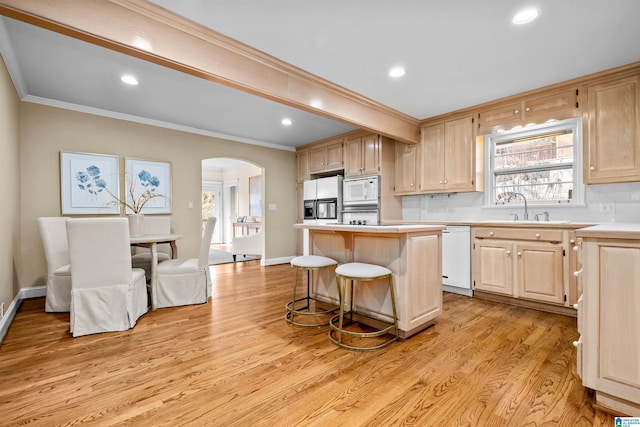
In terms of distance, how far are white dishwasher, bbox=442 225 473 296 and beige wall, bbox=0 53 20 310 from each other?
4.53 m

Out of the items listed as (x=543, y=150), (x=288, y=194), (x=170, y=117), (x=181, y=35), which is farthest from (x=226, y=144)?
(x=543, y=150)

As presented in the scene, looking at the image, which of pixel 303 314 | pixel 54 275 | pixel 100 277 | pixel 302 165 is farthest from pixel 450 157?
pixel 54 275

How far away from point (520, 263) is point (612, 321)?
185 centimetres

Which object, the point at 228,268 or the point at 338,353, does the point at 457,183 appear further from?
the point at 228,268

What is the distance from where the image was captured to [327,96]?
3.15 m

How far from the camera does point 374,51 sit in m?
2.52

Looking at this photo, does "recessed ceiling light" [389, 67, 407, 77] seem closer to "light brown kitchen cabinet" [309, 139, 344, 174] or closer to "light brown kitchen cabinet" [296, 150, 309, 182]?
"light brown kitchen cabinet" [309, 139, 344, 174]

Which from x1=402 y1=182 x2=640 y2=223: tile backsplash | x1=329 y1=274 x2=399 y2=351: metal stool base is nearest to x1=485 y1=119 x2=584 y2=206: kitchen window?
x1=402 y1=182 x2=640 y2=223: tile backsplash

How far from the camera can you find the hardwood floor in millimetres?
1446

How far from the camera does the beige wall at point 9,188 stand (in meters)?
→ 2.55

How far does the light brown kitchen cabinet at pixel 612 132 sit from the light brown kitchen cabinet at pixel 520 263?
0.76 m

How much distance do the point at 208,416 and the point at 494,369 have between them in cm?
174

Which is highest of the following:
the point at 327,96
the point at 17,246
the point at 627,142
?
the point at 327,96

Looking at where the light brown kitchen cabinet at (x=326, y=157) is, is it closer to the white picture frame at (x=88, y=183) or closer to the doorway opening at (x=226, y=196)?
the white picture frame at (x=88, y=183)
